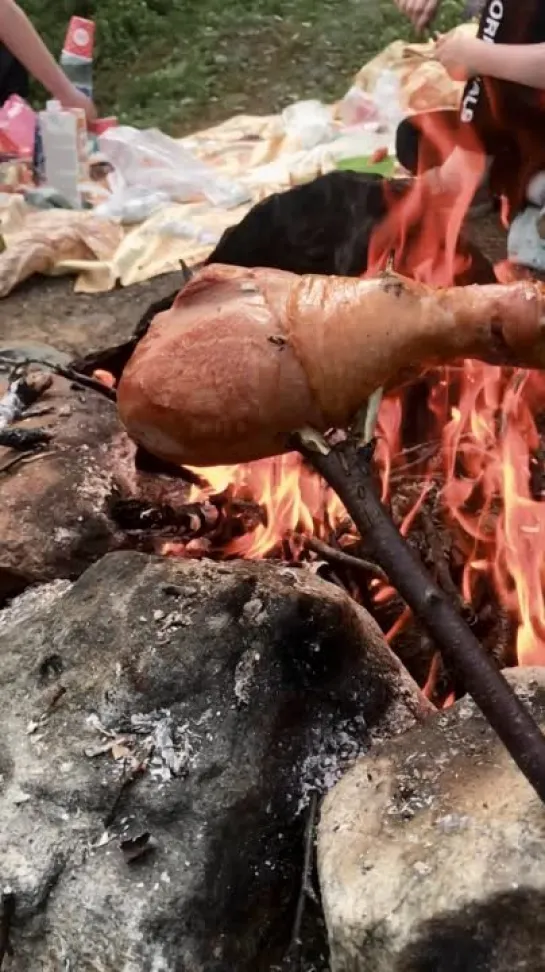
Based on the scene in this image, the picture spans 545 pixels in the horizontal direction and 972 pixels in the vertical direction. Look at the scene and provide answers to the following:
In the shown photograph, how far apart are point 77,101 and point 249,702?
562 centimetres

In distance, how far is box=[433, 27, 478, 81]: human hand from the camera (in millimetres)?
4352

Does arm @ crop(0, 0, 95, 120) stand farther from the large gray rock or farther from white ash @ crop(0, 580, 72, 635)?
the large gray rock

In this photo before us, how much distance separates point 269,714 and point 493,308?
2.88 ft

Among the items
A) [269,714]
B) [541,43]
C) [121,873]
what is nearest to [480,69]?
[541,43]

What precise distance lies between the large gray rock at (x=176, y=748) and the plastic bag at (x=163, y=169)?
4.09m

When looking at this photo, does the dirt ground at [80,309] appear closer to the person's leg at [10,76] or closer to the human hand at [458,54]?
the human hand at [458,54]

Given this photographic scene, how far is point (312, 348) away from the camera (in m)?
1.92

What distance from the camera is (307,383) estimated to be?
1.93m

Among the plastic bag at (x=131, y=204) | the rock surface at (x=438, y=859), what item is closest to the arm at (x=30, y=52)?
the plastic bag at (x=131, y=204)

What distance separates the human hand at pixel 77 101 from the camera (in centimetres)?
670

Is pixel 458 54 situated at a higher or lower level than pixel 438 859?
higher

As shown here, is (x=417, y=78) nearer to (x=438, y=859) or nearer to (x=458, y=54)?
(x=458, y=54)

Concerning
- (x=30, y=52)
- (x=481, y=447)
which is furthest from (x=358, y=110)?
(x=481, y=447)

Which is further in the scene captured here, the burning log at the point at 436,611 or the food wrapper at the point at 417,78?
the food wrapper at the point at 417,78
